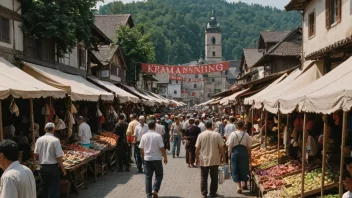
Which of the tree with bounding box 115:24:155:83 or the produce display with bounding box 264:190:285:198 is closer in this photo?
the produce display with bounding box 264:190:285:198

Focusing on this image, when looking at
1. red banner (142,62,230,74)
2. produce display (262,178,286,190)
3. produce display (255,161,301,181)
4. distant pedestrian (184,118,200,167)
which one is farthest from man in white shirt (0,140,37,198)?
red banner (142,62,230,74)

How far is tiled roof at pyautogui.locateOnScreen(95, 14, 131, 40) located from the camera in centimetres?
4566

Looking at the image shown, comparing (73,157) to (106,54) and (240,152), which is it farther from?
(106,54)

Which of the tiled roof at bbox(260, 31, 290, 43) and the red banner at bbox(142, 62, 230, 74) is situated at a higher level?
the tiled roof at bbox(260, 31, 290, 43)

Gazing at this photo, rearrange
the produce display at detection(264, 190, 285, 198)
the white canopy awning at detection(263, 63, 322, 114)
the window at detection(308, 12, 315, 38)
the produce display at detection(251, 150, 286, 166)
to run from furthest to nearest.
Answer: the window at detection(308, 12, 315, 38), the produce display at detection(251, 150, 286, 166), the white canopy awning at detection(263, 63, 322, 114), the produce display at detection(264, 190, 285, 198)

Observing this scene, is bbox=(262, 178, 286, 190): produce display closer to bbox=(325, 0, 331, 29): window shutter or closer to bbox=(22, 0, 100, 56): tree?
bbox=(325, 0, 331, 29): window shutter

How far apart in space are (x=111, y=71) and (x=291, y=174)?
2665 cm

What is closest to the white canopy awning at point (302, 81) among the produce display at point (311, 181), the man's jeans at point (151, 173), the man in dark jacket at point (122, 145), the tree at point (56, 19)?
the produce display at point (311, 181)

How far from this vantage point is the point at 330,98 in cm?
687

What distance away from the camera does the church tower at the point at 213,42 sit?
13700 cm

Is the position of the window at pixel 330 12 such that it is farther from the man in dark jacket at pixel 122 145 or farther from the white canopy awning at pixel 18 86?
the white canopy awning at pixel 18 86

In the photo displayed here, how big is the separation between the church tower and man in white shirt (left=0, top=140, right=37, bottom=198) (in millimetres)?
132834

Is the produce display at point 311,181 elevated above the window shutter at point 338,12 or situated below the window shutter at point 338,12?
below

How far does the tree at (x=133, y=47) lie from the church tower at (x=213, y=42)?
9358cm
